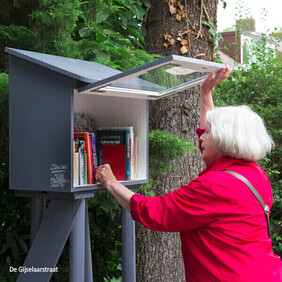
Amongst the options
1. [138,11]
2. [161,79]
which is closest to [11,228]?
[138,11]

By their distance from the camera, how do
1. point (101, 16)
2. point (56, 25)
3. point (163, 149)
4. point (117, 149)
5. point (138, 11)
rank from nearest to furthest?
point (117, 149) < point (56, 25) < point (101, 16) < point (163, 149) < point (138, 11)

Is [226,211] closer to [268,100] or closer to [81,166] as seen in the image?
[81,166]

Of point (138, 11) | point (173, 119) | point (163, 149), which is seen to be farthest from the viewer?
point (173, 119)

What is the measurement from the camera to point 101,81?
234cm

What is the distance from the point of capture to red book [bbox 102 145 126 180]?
9.61 ft

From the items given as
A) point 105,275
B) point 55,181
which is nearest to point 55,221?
point 55,181

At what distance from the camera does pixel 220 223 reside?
2.11 meters

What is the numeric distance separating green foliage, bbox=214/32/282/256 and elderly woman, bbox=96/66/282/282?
3755mm

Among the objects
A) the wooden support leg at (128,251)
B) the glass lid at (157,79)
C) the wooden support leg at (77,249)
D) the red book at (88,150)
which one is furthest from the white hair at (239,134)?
the wooden support leg at (128,251)

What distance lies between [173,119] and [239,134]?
221 centimetres

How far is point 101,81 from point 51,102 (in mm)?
331

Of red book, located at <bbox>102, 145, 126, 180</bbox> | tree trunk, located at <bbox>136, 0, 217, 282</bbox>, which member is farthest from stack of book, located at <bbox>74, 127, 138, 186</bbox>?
tree trunk, located at <bbox>136, 0, 217, 282</bbox>

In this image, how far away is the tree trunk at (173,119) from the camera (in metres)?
4.39

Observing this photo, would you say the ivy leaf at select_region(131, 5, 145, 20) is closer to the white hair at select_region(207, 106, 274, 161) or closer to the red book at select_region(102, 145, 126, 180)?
the red book at select_region(102, 145, 126, 180)
